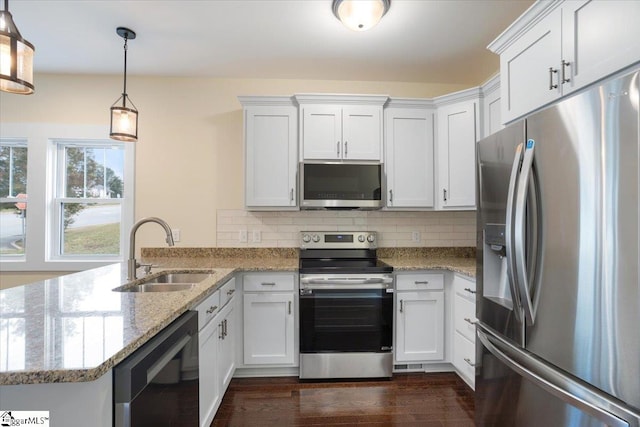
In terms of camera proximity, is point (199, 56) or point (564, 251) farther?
point (199, 56)

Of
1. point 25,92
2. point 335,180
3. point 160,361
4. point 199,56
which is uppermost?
point 199,56

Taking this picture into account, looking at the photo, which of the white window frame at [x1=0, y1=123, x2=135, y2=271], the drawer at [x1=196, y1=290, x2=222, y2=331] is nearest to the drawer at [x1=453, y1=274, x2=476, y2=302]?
the drawer at [x1=196, y1=290, x2=222, y2=331]

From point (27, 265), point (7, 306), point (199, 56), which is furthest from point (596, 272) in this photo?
point (27, 265)

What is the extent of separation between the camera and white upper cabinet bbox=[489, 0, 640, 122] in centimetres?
110

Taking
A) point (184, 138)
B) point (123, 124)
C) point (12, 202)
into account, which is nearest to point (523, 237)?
point (123, 124)

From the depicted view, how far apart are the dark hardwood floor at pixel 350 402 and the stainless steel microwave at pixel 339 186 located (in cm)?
137

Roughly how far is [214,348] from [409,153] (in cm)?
210

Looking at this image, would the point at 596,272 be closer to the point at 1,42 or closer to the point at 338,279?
the point at 338,279

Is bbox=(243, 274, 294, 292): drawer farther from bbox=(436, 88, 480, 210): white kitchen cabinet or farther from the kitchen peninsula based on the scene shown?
bbox=(436, 88, 480, 210): white kitchen cabinet

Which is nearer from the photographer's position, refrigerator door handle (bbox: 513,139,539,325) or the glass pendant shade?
refrigerator door handle (bbox: 513,139,539,325)

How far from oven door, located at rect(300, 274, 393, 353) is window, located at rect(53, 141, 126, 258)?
1958mm

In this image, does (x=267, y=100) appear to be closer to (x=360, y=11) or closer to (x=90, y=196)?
(x=360, y=11)

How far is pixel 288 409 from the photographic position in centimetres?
203

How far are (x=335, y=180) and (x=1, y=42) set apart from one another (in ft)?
6.51
